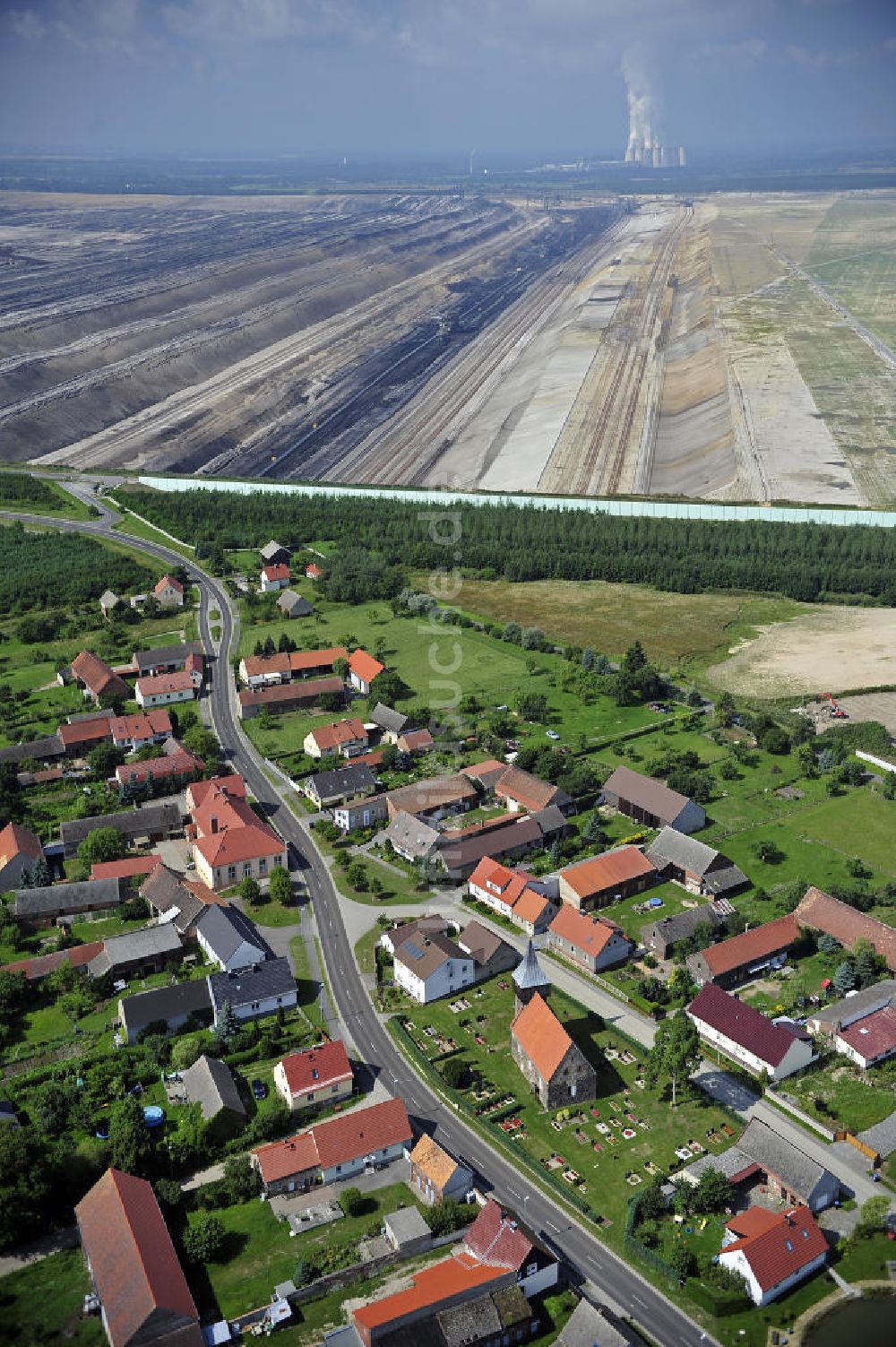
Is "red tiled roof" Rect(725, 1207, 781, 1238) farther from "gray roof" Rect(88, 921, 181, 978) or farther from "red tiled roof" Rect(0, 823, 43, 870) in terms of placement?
"red tiled roof" Rect(0, 823, 43, 870)

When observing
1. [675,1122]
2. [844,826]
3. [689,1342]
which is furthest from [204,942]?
[844,826]

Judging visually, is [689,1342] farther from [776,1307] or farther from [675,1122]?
[675,1122]

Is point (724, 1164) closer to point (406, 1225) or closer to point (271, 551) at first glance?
point (406, 1225)

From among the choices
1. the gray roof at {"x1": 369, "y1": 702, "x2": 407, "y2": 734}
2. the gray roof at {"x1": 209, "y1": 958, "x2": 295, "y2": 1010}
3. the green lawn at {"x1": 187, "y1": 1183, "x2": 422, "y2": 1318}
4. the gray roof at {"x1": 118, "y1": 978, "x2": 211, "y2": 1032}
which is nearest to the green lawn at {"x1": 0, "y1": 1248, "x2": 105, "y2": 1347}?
the green lawn at {"x1": 187, "y1": 1183, "x2": 422, "y2": 1318}

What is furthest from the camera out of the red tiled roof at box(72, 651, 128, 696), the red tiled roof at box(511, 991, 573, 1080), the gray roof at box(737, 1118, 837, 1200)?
the red tiled roof at box(72, 651, 128, 696)

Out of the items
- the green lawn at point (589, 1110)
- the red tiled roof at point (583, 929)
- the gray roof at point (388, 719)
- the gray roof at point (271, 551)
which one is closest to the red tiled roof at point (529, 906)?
the red tiled roof at point (583, 929)

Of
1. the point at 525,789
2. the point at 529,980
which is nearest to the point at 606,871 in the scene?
the point at 525,789

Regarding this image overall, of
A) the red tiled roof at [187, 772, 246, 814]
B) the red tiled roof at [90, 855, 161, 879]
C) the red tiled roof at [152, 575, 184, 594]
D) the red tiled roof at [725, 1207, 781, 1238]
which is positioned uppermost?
the red tiled roof at [152, 575, 184, 594]
